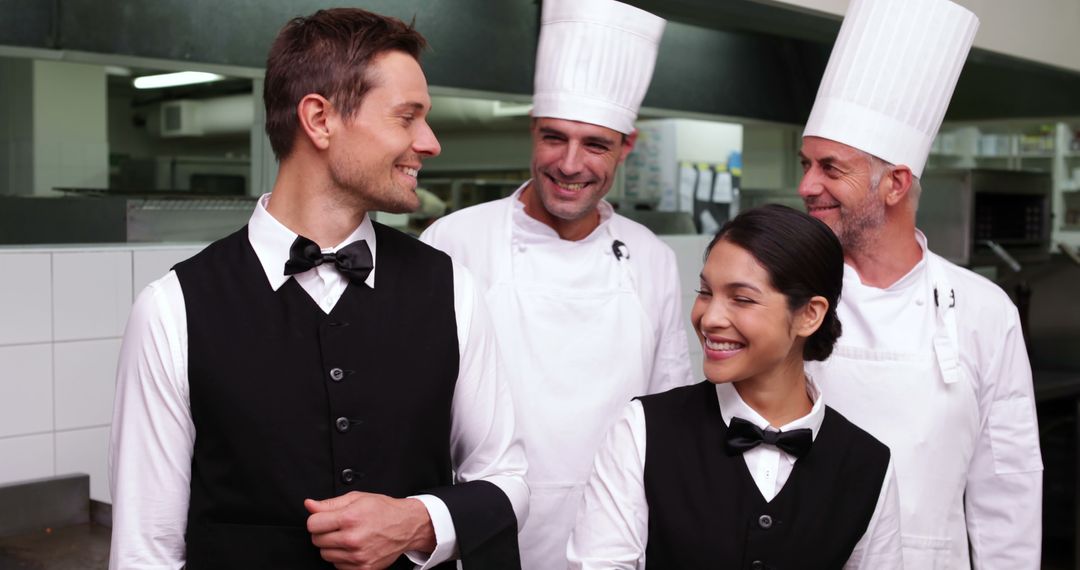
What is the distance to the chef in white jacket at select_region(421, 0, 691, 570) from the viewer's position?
2035 millimetres

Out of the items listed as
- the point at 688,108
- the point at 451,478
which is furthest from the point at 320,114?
the point at 688,108

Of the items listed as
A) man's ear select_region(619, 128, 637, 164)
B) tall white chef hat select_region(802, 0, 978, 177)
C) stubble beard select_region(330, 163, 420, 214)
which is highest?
tall white chef hat select_region(802, 0, 978, 177)

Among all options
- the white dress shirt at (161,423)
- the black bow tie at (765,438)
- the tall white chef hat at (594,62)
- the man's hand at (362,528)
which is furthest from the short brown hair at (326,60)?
the tall white chef hat at (594,62)

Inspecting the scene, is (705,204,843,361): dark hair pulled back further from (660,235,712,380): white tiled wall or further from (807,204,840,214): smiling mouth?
(660,235,712,380): white tiled wall

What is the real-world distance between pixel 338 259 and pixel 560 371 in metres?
0.78

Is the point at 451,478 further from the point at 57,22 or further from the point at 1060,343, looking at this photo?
the point at 1060,343

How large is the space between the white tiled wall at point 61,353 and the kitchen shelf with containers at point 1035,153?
276 inches

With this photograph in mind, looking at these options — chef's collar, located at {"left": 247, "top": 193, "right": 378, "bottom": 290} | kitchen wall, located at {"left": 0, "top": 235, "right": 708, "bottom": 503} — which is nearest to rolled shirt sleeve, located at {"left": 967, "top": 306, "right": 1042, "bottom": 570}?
chef's collar, located at {"left": 247, "top": 193, "right": 378, "bottom": 290}

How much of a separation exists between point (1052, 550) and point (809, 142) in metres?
3.19

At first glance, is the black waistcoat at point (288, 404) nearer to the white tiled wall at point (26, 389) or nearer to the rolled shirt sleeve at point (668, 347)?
the rolled shirt sleeve at point (668, 347)

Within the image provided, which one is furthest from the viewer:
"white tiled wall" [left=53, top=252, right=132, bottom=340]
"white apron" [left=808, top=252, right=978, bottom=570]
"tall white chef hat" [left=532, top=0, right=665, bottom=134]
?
"white tiled wall" [left=53, top=252, right=132, bottom=340]

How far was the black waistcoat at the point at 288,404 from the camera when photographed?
51.3 inches

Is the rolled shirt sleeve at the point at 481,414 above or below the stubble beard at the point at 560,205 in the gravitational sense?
below

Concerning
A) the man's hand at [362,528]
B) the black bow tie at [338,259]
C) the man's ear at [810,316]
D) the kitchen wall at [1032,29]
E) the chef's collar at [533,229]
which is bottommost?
the man's hand at [362,528]
